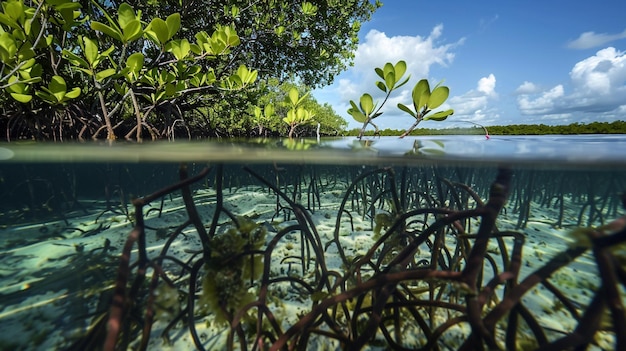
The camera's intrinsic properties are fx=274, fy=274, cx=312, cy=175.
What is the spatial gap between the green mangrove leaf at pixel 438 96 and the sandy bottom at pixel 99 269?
111 centimetres

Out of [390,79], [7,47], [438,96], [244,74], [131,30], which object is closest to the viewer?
[438,96]

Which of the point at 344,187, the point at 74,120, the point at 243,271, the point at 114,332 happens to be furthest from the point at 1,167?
the point at 344,187

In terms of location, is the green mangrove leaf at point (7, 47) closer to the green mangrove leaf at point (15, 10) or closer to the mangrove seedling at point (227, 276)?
the green mangrove leaf at point (15, 10)

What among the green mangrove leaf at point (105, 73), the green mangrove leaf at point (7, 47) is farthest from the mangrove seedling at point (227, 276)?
the green mangrove leaf at point (7, 47)

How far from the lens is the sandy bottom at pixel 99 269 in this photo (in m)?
1.89

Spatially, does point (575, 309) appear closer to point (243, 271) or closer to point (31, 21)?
point (243, 271)

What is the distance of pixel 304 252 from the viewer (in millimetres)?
2646

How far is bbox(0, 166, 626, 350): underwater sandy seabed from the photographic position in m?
1.79

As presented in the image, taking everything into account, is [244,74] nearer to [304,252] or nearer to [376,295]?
[304,252]

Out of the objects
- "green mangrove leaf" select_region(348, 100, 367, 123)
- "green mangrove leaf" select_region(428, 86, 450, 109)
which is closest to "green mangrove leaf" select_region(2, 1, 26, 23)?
"green mangrove leaf" select_region(348, 100, 367, 123)

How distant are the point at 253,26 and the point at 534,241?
6208 mm

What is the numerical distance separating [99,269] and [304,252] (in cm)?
172

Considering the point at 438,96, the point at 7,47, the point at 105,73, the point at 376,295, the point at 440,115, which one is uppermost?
the point at 7,47

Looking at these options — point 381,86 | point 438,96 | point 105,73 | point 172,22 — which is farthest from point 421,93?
point 105,73
